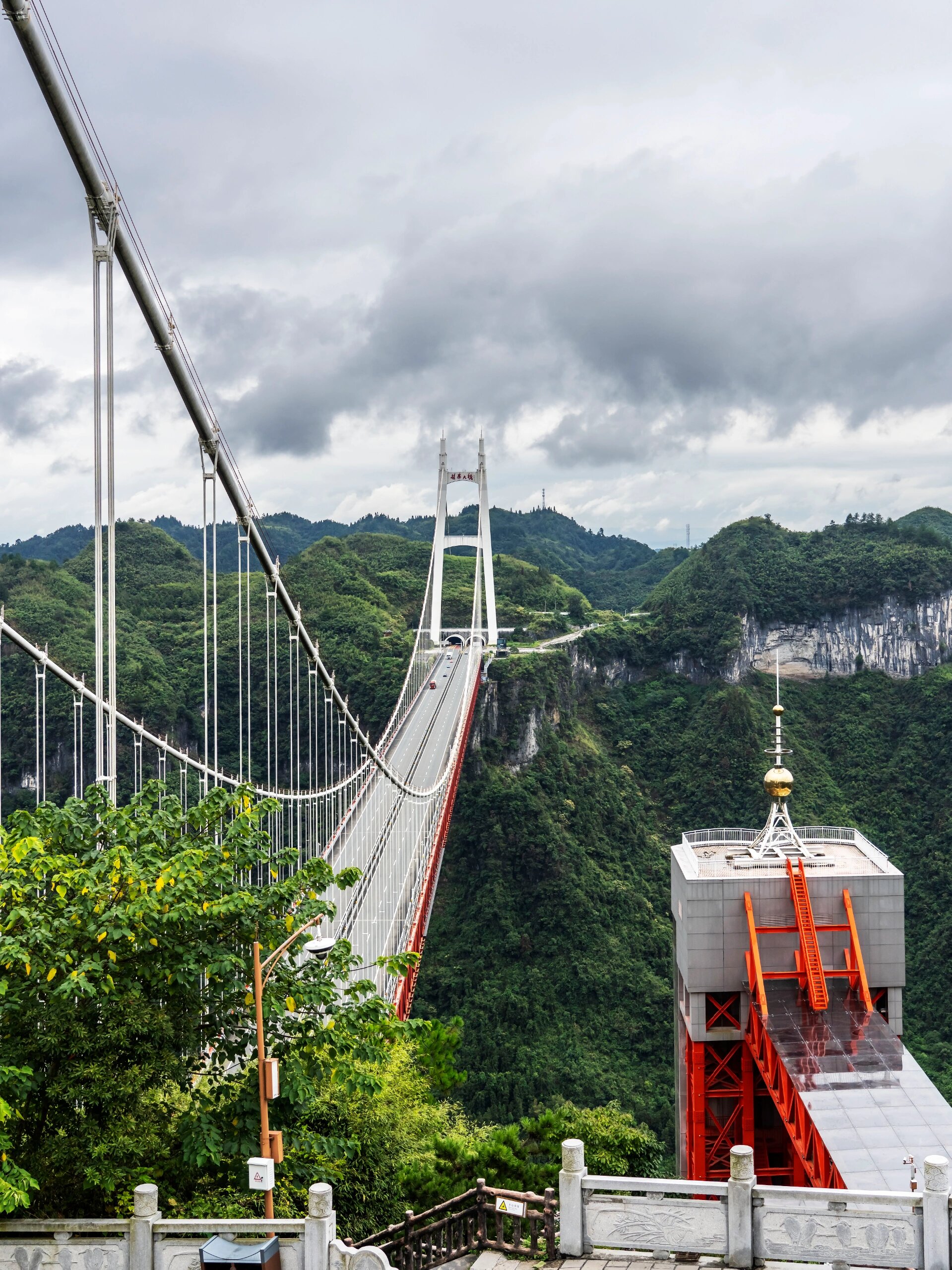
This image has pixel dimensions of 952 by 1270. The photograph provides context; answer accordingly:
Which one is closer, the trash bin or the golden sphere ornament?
the trash bin

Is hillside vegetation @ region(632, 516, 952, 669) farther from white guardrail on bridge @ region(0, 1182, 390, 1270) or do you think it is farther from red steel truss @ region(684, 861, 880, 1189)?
white guardrail on bridge @ region(0, 1182, 390, 1270)

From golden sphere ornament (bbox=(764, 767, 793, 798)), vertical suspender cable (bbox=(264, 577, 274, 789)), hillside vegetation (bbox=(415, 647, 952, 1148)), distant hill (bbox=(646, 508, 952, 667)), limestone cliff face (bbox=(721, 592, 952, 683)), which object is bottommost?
hillside vegetation (bbox=(415, 647, 952, 1148))

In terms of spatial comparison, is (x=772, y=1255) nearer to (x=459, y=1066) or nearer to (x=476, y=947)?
(x=459, y=1066)

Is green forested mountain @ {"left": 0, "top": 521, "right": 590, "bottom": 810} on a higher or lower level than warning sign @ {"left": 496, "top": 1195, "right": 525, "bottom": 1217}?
higher

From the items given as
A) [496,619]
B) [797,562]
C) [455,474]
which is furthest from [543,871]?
[797,562]

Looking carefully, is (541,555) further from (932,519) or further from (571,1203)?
(571,1203)

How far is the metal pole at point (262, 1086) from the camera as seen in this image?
9.83 m

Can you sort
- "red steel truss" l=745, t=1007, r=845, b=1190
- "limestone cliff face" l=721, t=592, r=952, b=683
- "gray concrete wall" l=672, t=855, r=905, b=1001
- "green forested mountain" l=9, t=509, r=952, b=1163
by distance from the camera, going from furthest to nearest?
"limestone cliff face" l=721, t=592, r=952, b=683
"green forested mountain" l=9, t=509, r=952, b=1163
"gray concrete wall" l=672, t=855, r=905, b=1001
"red steel truss" l=745, t=1007, r=845, b=1190

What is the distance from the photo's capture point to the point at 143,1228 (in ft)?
30.7

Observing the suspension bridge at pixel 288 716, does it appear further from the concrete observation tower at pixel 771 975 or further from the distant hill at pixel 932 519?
the distant hill at pixel 932 519

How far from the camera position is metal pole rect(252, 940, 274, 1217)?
9.83m

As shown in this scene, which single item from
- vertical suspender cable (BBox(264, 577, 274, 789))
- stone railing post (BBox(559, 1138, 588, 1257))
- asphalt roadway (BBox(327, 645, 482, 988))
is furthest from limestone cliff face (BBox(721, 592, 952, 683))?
stone railing post (BBox(559, 1138, 588, 1257))

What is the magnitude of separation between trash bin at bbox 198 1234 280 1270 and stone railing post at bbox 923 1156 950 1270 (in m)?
5.17

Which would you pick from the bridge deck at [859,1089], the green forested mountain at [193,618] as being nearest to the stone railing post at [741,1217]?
the bridge deck at [859,1089]
